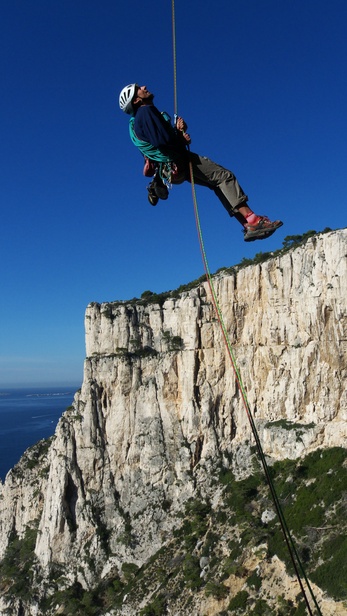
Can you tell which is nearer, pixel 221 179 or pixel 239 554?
pixel 221 179

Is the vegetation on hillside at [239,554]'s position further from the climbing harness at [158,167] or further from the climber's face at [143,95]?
the climber's face at [143,95]

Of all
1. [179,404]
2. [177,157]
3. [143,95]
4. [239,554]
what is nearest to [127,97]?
[143,95]

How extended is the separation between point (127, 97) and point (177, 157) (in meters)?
1.22

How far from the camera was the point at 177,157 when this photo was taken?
733cm

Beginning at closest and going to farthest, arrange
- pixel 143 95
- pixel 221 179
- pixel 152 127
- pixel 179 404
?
pixel 152 127 → pixel 143 95 → pixel 221 179 → pixel 179 404

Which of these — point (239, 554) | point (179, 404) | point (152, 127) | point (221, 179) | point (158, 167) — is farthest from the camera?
point (179, 404)

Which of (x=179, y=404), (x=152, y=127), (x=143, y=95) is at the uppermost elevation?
(x=143, y=95)

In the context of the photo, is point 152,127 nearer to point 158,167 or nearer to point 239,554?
point 158,167

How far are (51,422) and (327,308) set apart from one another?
149 meters

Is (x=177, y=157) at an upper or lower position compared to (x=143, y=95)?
lower

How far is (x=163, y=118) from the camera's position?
717 cm

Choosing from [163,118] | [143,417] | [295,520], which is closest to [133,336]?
[143,417]

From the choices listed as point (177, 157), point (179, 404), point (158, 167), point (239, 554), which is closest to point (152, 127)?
point (177, 157)

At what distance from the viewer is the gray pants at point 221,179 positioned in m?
7.42
